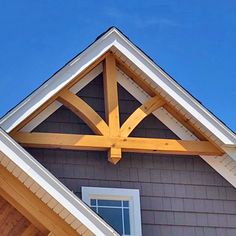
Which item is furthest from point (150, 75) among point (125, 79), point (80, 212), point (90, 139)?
point (80, 212)

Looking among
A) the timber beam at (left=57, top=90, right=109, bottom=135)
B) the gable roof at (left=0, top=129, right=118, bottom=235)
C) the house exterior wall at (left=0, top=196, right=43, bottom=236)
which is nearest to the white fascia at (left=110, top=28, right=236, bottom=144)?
the timber beam at (left=57, top=90, right=109, bottom=135)

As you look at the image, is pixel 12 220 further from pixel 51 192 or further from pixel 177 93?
pixel 177 93

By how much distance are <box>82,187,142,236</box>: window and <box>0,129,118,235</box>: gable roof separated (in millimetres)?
2300

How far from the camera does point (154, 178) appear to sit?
9844mm

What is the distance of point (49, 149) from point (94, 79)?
1.43 m

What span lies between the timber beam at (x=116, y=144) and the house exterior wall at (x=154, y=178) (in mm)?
228

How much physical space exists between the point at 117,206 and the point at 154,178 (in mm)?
724

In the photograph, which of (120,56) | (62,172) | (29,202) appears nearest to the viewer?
(29,202)

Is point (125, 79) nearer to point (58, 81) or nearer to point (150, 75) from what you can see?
point (150, 75)

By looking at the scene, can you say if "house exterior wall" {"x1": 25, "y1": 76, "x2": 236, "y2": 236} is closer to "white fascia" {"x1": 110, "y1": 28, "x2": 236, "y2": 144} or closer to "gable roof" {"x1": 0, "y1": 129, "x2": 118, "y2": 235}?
"white fascia" {"x1": 110, "y1": 28, "x2": 236, "y2": 144}

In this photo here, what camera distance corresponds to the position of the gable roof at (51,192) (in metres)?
6.97

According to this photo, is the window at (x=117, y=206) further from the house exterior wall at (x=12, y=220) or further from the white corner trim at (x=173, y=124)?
the house exterior wall at (x=12, y=220)

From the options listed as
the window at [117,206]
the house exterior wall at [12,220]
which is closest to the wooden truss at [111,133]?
the window at [117,206]

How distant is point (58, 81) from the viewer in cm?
948
